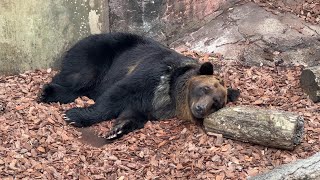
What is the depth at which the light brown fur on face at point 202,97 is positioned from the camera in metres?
6.33

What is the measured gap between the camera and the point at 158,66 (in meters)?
6.91

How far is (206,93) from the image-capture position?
6.52 m

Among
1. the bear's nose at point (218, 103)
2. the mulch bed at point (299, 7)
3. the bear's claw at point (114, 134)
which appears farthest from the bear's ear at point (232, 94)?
the mulch bed at point (299, 7)

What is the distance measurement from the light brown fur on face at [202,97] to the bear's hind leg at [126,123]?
509mm

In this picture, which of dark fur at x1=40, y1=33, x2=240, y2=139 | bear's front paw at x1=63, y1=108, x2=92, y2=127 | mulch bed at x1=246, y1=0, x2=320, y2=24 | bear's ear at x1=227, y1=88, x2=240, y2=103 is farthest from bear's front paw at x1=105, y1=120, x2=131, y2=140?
mulch bed at x1=246, y1=0, x2=320, y2=24

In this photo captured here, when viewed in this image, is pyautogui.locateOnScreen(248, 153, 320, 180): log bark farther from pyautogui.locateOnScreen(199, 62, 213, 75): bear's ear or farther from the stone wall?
the stone wall

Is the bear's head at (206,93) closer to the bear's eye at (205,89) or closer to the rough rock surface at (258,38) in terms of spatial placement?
the bear's eye at (205,89)

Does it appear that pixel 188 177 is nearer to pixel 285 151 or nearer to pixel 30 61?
pixel 285 151

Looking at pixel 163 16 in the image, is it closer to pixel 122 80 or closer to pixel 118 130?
pixel 122 80

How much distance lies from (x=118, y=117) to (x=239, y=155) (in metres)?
1.77

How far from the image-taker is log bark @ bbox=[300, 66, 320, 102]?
6859 millimetres

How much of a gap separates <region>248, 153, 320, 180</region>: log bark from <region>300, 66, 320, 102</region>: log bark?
2.28 m

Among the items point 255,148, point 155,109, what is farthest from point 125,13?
point 255,148

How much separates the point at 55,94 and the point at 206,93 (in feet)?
6.99
